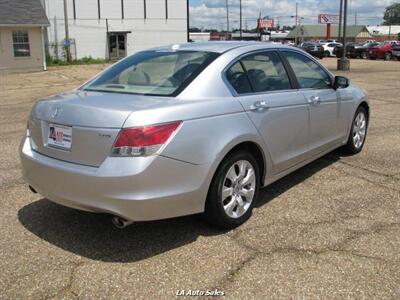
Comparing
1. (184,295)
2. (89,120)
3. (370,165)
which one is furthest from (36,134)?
(370,165)

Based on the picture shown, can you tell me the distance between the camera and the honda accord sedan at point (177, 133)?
338 cm

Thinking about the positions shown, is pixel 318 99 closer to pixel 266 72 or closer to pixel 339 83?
pixel 339 83

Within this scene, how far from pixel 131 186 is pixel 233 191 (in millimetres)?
1085

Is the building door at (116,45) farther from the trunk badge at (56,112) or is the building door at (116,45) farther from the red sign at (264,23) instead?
the red sign at (264,23)

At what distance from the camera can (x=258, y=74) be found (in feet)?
14.9

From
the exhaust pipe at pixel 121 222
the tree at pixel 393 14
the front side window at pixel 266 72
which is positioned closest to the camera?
the exhaust pipe at pixel 121 222

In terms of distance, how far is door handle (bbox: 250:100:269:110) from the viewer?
166 inches

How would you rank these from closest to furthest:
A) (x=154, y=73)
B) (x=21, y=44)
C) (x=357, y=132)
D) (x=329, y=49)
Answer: (x=154, y=73) → (x=357, y=132) → (x=21, y=44) → (x=329, y=49)

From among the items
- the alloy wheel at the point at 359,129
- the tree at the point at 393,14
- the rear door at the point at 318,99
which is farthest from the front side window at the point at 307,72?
the tree at the point at 393,14

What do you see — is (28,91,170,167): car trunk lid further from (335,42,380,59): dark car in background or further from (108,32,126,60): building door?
(335,42,380,59): dark car in background

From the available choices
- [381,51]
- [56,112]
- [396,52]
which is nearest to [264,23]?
[381,51]

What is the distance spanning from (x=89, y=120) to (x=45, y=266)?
1.14 m

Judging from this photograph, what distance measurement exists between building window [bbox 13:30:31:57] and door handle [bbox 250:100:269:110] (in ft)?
92.0

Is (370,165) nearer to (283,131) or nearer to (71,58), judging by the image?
(283,131)
